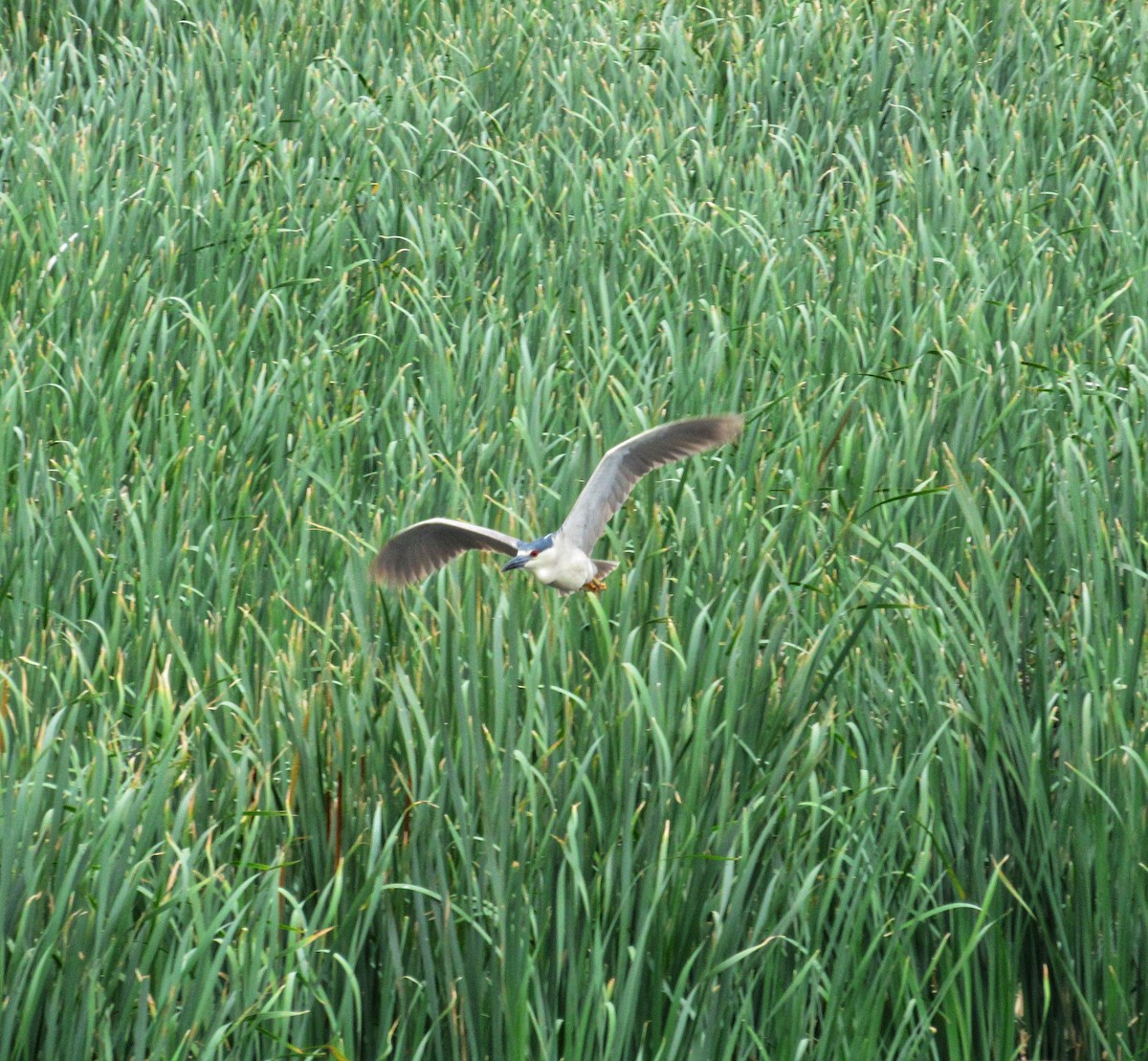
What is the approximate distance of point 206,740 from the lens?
2.04m

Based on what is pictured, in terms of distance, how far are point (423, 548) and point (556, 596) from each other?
0.57 ft

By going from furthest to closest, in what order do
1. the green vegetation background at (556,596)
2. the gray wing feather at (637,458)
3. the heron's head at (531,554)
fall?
1. the gray wing feather at (637,458)
2. the heron's head at (531,554)
3. the green vegetation background at (556,596)

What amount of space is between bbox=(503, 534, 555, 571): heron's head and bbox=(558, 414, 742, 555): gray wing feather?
0.37 feet

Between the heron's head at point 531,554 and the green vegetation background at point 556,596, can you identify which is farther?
the heron's head at point 531,554

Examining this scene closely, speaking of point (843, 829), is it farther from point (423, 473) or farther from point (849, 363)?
point (849, 363)

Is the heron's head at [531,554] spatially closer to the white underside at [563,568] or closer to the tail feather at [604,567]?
the white underside at [563,568]

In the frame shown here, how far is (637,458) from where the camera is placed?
7.41 ft

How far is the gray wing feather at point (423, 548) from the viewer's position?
2.04m

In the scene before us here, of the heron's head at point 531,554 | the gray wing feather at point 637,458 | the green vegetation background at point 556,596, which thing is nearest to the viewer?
the green vegetation background at point 556,596

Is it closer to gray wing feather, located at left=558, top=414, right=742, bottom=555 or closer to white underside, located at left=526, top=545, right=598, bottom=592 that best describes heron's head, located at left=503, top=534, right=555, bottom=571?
white underside, located at left=526, top=545, right=598, bottom=592

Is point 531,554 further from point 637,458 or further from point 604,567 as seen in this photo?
point 637,458

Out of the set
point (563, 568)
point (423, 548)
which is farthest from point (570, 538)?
point (423, 548)

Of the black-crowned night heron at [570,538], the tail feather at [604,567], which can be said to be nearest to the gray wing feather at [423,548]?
the black-crowned night heron at [570,538]

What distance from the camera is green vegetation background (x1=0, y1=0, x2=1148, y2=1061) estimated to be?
1.66 metres
